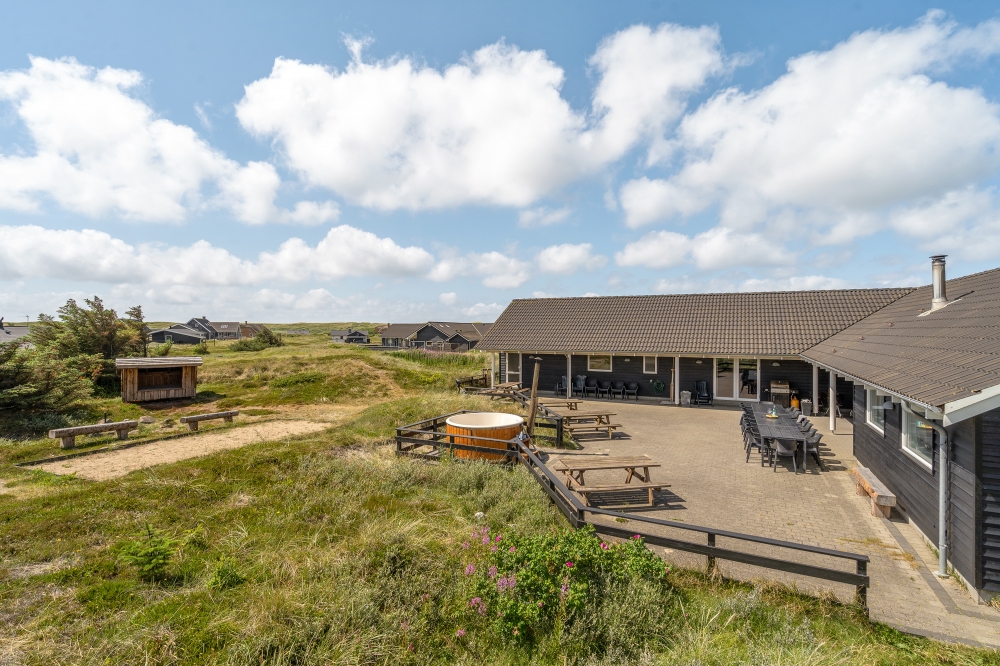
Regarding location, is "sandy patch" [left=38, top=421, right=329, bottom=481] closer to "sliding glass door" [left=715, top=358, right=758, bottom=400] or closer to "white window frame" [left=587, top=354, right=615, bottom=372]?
"white window frame" [left=587, top=354, right=615, bottom=372]

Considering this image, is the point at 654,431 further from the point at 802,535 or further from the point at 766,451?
the point at 802,535

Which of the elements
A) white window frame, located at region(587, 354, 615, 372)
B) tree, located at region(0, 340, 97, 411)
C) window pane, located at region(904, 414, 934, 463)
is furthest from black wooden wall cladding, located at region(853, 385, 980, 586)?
tree, located at region(0, 340, 97, 411)

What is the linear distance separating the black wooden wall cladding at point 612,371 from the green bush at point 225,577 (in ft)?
52.7

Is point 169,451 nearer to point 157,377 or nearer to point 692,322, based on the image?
point 157,377

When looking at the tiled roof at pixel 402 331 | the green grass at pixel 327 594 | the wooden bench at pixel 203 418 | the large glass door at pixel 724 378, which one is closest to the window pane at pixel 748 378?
the large glass door at pixel 724 378

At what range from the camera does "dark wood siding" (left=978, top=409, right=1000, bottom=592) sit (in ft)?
16.2

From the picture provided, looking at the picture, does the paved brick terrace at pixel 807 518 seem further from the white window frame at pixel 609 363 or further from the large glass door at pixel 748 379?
the white window frame at pixel 609 363

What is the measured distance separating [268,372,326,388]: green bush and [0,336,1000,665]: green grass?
52.5 feet

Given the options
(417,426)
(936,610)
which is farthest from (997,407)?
(417,426)

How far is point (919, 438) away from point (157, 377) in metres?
26.9

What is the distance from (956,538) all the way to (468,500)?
6.52 metres

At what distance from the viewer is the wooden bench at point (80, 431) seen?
1131cm

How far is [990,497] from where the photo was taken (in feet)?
16.3

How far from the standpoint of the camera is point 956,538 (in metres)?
5.48
